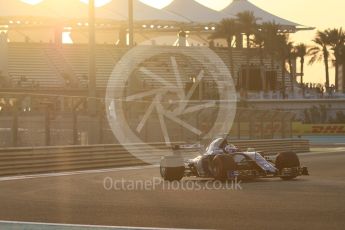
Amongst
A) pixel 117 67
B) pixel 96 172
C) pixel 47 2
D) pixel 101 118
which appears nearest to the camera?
pixel 96 172

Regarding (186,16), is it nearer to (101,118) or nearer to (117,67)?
(117,67)

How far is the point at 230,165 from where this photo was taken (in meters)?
16.1

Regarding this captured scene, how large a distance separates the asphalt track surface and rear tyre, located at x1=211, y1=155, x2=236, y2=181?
483mm

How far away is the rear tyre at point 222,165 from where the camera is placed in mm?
16031

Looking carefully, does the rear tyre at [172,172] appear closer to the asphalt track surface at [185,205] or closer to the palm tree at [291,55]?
the asphalt track surface at [185,205]

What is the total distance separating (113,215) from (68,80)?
66385mm

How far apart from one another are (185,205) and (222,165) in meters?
4.01

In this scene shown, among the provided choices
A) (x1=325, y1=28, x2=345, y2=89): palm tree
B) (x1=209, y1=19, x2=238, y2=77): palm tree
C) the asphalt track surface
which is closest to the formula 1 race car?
the asphalt track surface

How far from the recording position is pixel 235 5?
115 m

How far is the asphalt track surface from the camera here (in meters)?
10.00

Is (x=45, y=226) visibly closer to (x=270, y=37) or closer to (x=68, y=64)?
(x=68, y=64)

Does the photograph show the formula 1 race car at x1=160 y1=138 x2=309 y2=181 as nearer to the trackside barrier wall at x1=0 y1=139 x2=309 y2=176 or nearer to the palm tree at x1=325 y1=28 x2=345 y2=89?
the trackside barrier wall at x1=0 y1=139 x2=309 y2=176

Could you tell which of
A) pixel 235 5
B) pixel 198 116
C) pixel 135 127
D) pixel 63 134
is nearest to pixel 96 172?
pixel 63 134

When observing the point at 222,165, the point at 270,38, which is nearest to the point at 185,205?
the point at 222,165
